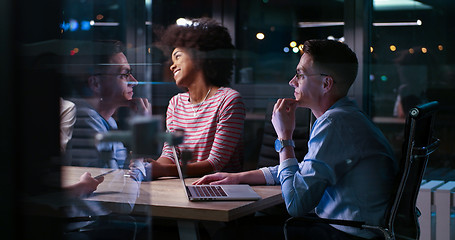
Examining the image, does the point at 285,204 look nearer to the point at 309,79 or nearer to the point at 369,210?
the point at 369,210

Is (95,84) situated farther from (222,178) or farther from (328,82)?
(222,178)

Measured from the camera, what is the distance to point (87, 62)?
1040 millimetres

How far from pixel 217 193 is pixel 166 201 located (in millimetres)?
224

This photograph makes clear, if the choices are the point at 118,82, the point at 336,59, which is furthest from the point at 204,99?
the point at 118,82

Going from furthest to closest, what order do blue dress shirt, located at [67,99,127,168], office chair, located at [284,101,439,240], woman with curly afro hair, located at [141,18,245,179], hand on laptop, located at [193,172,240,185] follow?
hand on laptop, located at [193,172,240,185] → office chair, located at [284,101,439,240] → woman with curly afro hair, located at [141,18,245,179] → blue dress shirt, located at [67,99,127,168]

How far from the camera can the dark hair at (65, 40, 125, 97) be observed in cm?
102

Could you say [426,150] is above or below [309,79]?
below

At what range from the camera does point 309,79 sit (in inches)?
60.1

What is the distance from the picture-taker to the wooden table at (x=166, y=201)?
1.05 meters

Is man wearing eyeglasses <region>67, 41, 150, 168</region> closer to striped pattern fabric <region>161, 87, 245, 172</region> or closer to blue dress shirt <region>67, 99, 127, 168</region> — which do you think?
blue dress shirt <region>67, 99, 127, 168</region>

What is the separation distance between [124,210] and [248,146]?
76 centimetres

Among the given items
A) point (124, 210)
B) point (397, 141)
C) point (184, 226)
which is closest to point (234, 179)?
point (184, 226)

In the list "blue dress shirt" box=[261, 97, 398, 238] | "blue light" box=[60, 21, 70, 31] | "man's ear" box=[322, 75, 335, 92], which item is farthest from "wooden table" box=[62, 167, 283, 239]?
"man's ear" box=[322, 75, 335, 92]

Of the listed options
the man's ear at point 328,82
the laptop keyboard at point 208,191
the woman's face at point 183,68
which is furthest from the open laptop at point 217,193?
the man's ear at point 328,82
